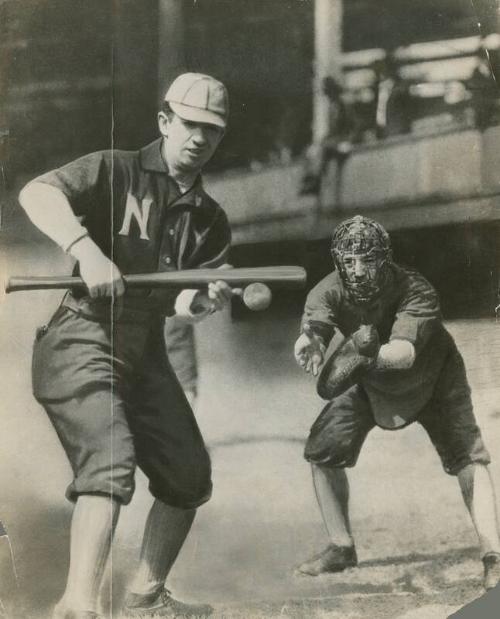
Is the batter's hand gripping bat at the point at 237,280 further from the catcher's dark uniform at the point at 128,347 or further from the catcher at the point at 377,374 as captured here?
the catcher at the point at 377,374

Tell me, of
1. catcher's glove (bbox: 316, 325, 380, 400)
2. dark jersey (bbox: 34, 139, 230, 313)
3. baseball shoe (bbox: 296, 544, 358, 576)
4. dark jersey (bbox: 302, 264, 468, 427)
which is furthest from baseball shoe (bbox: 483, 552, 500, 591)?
dark jersey (bbox: 34, 139, 230, 313)

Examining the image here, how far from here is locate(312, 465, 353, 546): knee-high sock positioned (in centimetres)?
586

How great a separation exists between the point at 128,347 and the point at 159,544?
1.04 meters

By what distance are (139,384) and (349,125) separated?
1.80 meters

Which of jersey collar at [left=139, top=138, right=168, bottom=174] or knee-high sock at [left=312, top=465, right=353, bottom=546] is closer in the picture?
knee-high sock at [left=312, top=465, right=353, bottom=546]

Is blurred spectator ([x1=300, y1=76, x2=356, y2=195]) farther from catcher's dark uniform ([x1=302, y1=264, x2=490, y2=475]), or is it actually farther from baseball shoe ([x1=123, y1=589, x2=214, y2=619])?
baseball shoe ([x1=123, y1=589, x2=214, y2=619])

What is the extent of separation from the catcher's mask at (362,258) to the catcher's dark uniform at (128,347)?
63cm

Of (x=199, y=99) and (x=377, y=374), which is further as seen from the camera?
(x=199, y=99)

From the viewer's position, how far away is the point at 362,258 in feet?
19.5

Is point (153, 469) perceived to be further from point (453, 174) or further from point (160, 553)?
point (453, 174)

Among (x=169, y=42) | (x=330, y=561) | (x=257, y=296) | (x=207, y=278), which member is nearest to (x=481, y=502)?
(x=330, y=561)

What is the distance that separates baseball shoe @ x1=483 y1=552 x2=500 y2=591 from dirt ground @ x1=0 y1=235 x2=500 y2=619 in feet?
0.15

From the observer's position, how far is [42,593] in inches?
231

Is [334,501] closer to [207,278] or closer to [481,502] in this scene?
[481,502]
